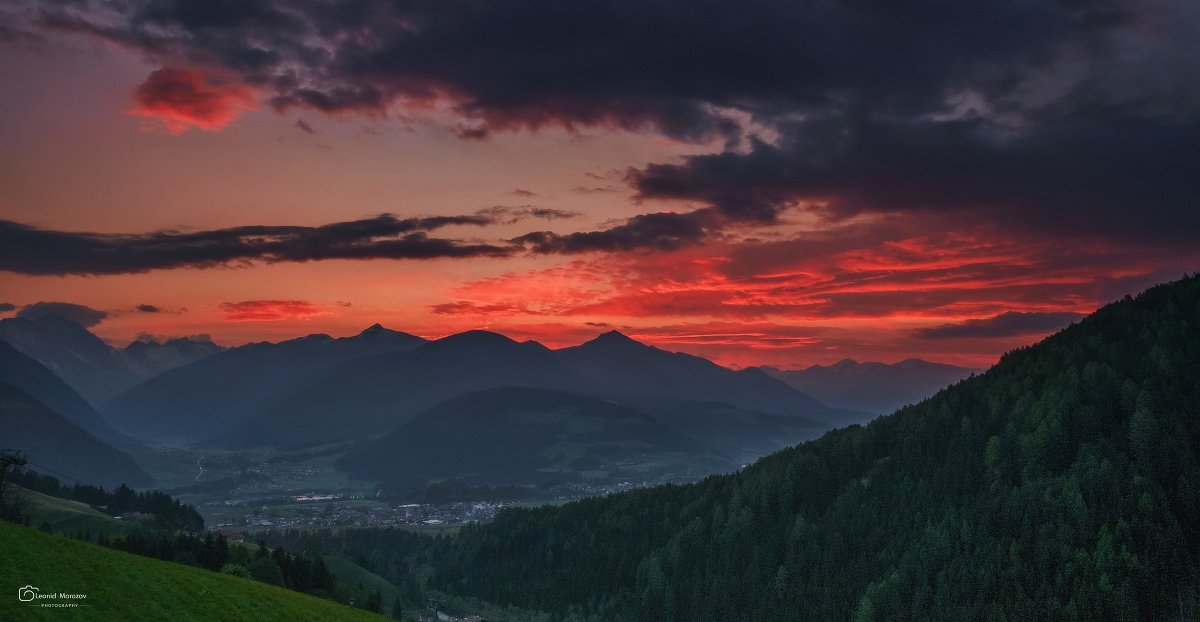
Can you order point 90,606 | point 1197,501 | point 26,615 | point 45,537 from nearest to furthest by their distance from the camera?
point 26,615 < point 90,606 < point 45,537 < point 1197,501

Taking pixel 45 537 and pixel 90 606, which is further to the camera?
pixel 45 537

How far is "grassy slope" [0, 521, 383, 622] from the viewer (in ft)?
237

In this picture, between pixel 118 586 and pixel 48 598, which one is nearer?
pixel 48 598

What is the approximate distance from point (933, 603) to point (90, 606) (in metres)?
171

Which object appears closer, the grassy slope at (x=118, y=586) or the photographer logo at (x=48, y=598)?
the photographer logo at (x=48, y=598)

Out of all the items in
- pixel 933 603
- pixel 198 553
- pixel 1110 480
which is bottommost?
pixel 933 603

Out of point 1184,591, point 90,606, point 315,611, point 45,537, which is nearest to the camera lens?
point 90,606

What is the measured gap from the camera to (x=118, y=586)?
265ft

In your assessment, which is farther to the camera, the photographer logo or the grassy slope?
the grassy slope

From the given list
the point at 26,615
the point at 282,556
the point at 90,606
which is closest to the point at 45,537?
the point at 90,606

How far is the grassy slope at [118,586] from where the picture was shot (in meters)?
72.2

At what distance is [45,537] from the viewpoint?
81.6 metres

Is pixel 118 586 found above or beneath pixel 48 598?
beneath

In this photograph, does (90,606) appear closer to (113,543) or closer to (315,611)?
(315,611)
